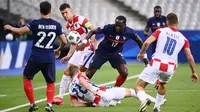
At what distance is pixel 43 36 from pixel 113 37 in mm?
2363

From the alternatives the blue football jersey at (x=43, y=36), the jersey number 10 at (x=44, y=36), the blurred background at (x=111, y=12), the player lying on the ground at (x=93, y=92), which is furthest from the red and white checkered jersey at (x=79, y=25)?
the blurred background at (x=111, y=12)

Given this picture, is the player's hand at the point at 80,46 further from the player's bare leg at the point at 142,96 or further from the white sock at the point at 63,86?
the player's bare leg at the point at 142,96

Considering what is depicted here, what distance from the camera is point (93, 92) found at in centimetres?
1318

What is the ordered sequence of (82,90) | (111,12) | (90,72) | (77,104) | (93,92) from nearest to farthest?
(93,92) → (82,90) → (77,104) → (90,72) → (111,12)

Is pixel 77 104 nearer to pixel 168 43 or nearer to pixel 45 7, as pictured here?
pixel 45 7

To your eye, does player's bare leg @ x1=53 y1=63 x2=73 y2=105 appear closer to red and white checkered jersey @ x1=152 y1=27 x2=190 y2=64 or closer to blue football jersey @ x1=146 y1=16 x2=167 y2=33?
red and white checkered jersey @ x1=152 y1=27 x2=190 y2=64

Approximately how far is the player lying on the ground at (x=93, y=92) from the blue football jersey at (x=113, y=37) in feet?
4.64

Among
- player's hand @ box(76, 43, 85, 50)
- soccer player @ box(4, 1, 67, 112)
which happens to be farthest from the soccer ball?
soccer player @ box(4, 1, 67, 112)

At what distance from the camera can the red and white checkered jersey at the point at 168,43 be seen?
39.7 feet

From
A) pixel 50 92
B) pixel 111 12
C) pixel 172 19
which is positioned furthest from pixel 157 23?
pixel 111 12

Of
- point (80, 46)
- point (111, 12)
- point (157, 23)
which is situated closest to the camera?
point (80, 46)

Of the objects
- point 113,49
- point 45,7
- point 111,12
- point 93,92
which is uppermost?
point 45,7

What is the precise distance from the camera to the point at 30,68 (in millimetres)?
12828

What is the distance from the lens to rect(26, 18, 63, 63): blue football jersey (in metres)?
12.6
